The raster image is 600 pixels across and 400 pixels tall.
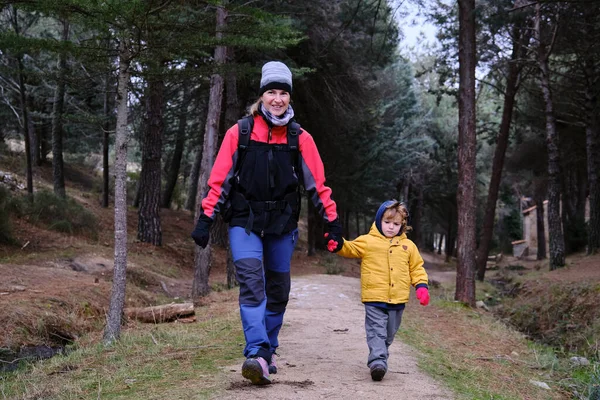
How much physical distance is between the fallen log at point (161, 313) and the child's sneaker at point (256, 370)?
4.47 m

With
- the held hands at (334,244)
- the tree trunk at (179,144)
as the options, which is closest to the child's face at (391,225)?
the held hands at (334,244)

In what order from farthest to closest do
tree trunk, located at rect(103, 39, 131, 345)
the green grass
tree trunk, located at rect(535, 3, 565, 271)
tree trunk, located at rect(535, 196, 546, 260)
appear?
tree trunk, located at rect(535, 196, 546, 260)
tree trunk, located at rect(535, 3, 565, 271)
tree trunk, located at rect(103, 39, 131, 345)
the green grass

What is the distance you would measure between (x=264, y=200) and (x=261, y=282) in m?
0.62

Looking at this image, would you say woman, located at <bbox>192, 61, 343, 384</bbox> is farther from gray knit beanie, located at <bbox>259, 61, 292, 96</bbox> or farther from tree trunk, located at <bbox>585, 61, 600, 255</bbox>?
tree trunk, located at <bbox>585, 61, 600, 255</bbox>

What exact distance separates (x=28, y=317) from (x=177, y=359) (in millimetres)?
3399

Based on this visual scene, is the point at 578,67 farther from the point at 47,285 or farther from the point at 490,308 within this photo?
the point at 47,285

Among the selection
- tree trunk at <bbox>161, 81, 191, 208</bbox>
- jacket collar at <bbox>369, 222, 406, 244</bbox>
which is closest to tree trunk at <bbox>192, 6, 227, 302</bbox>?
tree trunk at <bbox>161, 81, 191, 208</bbox>

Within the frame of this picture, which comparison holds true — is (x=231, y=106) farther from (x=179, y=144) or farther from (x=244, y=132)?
(x=179, y=144)

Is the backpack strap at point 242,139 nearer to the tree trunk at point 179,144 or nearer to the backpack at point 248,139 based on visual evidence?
the backpack at point 248,139

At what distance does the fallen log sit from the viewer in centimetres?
870

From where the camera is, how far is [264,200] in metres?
4.80

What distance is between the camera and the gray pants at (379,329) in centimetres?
503

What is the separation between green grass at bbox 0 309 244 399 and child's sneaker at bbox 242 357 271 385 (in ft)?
0.73

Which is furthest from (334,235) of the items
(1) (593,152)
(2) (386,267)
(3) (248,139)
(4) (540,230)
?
(4) (540,230)
